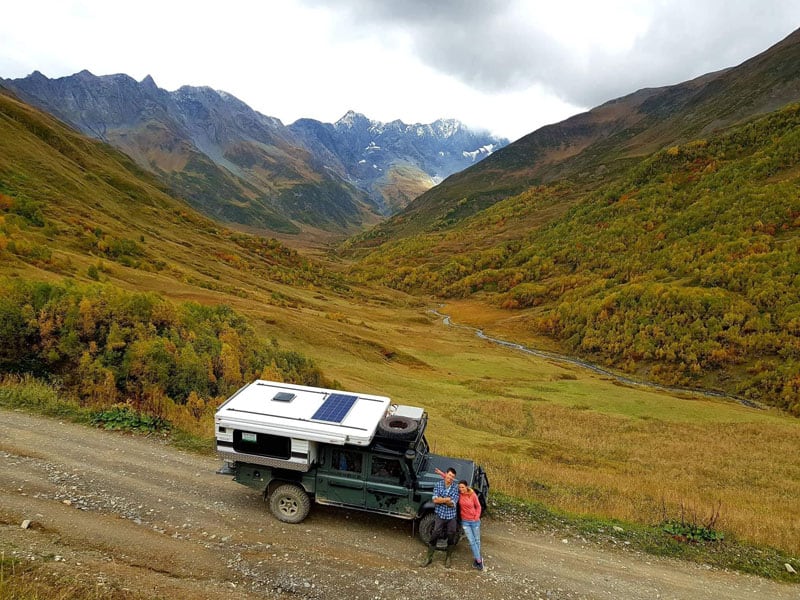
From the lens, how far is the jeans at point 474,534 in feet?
38.2

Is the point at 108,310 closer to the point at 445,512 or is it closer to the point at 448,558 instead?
the point at 445,512

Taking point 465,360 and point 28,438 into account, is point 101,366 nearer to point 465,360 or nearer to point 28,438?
point 28,438

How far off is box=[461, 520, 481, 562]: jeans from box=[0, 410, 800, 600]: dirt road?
0.46 metres

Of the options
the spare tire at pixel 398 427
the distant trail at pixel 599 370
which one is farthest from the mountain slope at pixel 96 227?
the distant trail at pixel 599 370

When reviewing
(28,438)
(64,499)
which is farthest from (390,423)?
(28,438)

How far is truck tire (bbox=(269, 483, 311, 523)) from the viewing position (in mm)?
12562

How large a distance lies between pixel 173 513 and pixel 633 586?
12.5m

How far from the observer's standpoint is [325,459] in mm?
12477

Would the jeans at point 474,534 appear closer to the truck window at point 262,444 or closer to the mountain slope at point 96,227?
the truck window at point 262,444

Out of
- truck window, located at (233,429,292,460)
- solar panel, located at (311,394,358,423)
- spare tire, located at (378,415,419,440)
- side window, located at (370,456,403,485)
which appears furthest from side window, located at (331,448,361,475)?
truck window, located at (233,429,292,460)

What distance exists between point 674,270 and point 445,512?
93583mm

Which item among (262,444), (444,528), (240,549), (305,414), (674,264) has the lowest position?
(240,549)

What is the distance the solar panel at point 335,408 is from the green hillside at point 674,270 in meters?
60.2

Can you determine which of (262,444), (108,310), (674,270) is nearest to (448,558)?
(262,444)
